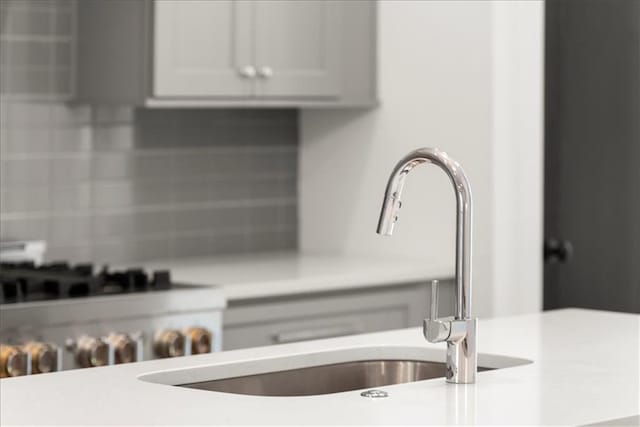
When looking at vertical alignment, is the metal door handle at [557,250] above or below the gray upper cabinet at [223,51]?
below

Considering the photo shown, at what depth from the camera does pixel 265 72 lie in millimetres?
3562

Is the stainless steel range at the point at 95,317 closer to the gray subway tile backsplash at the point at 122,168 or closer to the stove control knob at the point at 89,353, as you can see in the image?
the stove control knob at the point at 89,353

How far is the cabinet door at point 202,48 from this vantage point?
10.9ft

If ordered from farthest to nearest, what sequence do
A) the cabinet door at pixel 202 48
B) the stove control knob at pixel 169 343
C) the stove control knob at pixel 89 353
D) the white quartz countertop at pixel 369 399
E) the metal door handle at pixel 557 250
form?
1. the metal door handle at pixel 557 250
2. the cabinet door at pixel 202 48
3. the stove control knob at pixel 169 343
4. the stove control knob at pixel 89 353
5. the white quartz countertop at pixel 369 399

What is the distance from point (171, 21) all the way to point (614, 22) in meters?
1.29

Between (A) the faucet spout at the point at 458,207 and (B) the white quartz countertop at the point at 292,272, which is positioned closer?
(A) the faucet spout at the point at 458,207

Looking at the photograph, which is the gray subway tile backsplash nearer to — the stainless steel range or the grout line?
the grout line

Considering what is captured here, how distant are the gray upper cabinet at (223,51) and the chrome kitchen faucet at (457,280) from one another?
162cm

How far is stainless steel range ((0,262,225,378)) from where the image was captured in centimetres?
274

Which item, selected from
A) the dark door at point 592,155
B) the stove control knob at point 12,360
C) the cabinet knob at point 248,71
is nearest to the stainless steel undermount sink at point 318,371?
the stove control knob at point 12,360

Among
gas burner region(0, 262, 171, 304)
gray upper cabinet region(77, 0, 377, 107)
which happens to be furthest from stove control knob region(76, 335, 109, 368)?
gray upper cabinet region(77, 0, 377, 107)

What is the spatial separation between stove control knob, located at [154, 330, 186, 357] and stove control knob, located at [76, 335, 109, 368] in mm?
168

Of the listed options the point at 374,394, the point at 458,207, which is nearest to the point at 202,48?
the point at 458,207

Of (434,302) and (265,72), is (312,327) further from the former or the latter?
(434,302)
